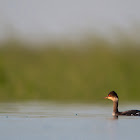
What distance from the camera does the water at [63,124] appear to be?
36.8ft

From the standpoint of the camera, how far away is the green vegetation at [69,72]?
66.7ft

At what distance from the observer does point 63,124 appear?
1284 centimetres

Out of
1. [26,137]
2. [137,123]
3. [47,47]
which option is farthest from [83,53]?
[26,137]

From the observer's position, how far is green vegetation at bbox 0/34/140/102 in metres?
20.3

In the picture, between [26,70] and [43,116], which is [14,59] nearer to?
[26,70]

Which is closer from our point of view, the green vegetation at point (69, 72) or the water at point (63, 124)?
the water at point (63, 124)

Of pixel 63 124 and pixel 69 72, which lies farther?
pixel 69 72

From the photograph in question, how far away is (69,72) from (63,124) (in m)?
8.72

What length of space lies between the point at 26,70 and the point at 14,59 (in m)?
0.82

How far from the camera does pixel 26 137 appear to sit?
10961mm

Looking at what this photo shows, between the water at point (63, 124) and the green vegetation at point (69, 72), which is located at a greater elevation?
the green vegetation at point (69, 72)

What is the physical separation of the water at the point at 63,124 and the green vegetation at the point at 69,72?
3.40m

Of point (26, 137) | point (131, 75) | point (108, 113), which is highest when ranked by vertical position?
point (131, 75)

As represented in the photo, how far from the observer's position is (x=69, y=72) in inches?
846
